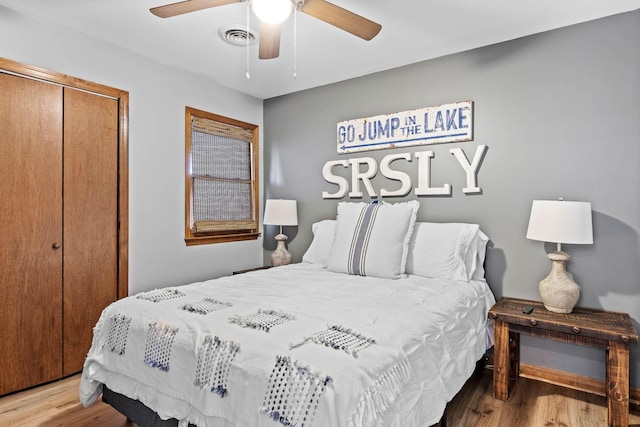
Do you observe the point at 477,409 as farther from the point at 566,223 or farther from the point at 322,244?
the point at 322,244

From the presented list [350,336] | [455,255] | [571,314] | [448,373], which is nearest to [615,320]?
[571,314]

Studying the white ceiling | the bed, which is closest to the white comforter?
the bed

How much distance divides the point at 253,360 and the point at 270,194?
2980 millimetres

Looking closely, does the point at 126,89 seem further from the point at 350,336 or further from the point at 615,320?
the point at 615,320

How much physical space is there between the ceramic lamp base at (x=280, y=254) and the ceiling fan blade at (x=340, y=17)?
2235 millimetres

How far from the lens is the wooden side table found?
2.01 metres

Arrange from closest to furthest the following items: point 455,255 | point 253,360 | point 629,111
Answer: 1. point 253,360
2. point 629,111
3. point 455,255

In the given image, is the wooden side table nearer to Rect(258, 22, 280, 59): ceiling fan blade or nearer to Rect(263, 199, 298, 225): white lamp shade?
Rect(263, 199, 298, 225): white lamp shade

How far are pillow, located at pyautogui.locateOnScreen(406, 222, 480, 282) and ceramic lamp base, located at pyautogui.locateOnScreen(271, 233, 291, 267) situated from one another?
142cm

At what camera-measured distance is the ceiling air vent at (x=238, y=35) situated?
2.62 meters

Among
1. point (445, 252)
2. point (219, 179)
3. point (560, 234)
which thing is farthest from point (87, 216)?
point (560, 234)

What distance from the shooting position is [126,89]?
9.85ft

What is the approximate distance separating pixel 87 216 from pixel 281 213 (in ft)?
5.39

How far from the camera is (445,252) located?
2697 millimetres
